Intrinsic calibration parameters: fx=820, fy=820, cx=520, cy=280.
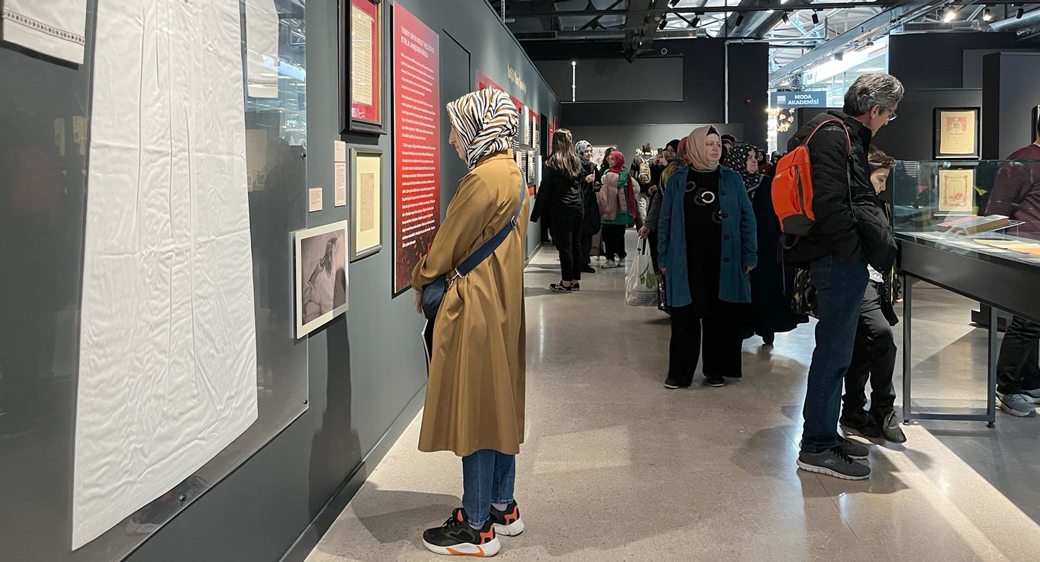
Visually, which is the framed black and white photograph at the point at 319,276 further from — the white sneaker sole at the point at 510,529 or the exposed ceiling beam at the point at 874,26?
the exposed ceiling beam at the point at 874,26

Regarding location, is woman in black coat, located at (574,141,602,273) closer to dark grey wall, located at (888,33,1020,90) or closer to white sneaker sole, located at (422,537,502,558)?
white sneaker sole, located at (422,537,502,558)

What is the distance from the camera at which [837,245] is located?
10.7 ft

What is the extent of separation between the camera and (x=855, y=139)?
329cm

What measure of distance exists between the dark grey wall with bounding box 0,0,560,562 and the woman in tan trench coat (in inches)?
17.0

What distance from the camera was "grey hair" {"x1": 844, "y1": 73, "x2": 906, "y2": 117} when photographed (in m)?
3.28

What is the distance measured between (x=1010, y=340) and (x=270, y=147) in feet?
13.6

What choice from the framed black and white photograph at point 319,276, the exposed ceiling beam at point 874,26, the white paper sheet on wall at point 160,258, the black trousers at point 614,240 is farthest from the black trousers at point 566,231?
the exposed ceiling beam at point 874,26

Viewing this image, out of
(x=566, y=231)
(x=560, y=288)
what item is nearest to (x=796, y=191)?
(x=566, y=231)

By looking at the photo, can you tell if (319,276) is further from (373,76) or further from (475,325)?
(373,76)

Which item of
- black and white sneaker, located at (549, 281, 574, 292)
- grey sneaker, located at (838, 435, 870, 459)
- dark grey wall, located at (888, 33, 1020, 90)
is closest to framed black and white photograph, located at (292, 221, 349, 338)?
grey sneaker, located at (838, 435, 870, 459)

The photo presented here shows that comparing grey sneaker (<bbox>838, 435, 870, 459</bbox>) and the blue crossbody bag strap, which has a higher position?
the blue crossbody bag strap

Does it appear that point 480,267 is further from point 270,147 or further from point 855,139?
point 855,139

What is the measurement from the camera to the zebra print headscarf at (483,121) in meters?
2.64

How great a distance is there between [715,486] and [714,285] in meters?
1.59
